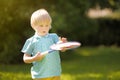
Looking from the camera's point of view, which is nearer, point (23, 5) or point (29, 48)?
point (29, 48)

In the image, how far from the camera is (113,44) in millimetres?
29641

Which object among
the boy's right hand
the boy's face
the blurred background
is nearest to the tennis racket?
the boy's right hand

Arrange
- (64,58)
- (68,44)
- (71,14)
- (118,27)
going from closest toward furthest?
(68,44) < (71,14) < (64,58) < (118,27)

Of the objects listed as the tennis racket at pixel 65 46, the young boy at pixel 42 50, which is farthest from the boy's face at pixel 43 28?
the tennis racket at pixel 65 46

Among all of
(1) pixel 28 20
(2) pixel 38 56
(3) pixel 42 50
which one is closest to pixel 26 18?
(1) pixel 28 20

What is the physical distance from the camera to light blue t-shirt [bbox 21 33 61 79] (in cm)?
664

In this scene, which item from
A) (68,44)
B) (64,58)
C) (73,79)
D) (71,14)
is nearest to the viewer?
(68,44)

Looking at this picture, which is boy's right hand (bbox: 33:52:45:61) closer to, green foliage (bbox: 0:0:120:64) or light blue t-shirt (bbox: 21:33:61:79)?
light blue t-shirt (bbox: 21:33:61:79)

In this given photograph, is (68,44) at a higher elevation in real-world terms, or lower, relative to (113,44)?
higher

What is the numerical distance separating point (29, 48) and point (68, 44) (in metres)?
0.65

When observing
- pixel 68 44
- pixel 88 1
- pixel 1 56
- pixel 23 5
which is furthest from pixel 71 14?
pixel 68 44

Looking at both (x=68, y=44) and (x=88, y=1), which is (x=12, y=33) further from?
(x=68, y=44)

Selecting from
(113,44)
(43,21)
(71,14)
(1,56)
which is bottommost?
(113,44)

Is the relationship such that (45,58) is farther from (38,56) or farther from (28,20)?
(28,20)
